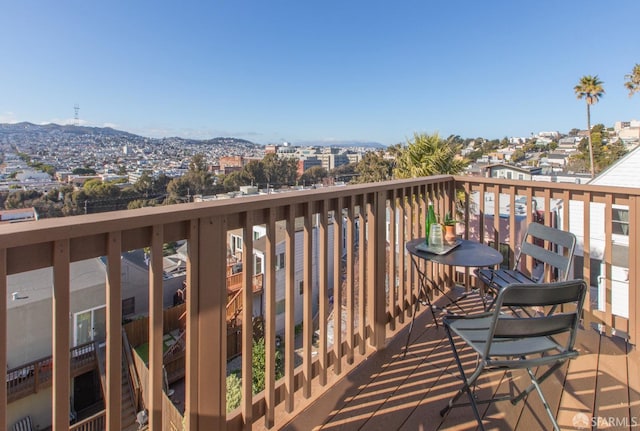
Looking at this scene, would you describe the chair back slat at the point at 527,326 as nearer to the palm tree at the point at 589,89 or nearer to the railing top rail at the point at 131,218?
the railing top rail at the point at 131,218

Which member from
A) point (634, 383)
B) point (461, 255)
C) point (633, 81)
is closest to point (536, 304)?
point (461, 255)

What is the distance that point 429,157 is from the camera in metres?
8.56

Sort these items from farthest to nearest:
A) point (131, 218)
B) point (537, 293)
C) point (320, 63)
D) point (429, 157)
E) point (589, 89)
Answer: point (320, 63), point (589, 89), point (429, 157), point (537, 293), point (131, 218)

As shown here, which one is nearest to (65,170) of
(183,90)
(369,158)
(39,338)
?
(39,338)

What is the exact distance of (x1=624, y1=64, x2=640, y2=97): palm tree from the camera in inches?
746

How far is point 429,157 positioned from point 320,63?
1977 centimetres

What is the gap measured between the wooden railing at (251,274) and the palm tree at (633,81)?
23685 mm

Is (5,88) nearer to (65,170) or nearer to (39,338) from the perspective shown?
(65,170)

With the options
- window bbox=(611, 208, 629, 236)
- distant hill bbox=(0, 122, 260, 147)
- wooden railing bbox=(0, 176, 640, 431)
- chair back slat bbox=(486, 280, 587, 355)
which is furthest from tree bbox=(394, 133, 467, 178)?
distant hill bbox=(0, 122, 260, 147)

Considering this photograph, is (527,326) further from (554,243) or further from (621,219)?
(621,219)

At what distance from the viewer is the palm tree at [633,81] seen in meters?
19.0

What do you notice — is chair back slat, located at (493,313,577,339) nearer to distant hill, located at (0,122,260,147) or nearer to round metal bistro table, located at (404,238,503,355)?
round metal bistro table, located at (404,238,503,355)

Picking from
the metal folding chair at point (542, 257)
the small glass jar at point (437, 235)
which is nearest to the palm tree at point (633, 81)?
the metal folding chair at point (542, 257)

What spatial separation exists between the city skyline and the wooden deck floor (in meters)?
7.76
